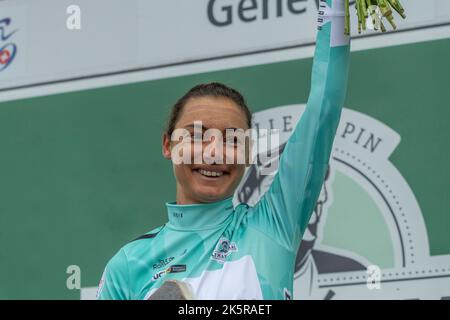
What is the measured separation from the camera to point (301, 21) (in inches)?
99.0

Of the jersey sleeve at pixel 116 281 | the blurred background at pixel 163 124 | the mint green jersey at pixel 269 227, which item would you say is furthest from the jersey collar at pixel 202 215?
the blurred background at pixel 163 124

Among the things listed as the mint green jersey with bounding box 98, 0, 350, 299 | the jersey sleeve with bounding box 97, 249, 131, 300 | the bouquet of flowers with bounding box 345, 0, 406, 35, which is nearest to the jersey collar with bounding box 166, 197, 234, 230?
the mint green jersey with bounding box 98, 0, 350, 299

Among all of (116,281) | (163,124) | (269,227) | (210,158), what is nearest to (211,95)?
(210,158)

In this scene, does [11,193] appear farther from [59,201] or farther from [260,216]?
[260,216]

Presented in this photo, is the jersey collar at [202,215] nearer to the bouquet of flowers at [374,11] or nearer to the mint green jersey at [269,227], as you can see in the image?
the mint green jersey at [269,227]

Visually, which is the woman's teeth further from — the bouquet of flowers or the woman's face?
the bouquet of flowers

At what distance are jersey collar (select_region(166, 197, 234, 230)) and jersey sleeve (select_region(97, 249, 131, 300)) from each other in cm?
11

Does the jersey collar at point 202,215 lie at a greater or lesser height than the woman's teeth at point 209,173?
lesser

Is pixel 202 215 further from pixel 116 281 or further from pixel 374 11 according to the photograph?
pixel 374 11

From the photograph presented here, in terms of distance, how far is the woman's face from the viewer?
154cm

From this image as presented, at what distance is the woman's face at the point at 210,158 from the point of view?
5.06 feet

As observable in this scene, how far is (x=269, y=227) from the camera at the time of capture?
5.02ft

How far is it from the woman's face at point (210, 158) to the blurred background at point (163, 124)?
0.88 m
